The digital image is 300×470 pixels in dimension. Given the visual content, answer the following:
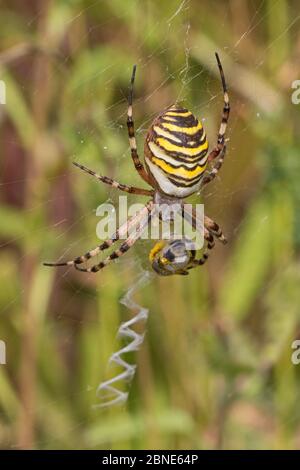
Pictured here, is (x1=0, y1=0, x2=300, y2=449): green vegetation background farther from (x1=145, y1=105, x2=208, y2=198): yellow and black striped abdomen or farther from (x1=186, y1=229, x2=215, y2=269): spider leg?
(x1=145, y1=105, x2=208, y2=198): yellow and black striped abdomen

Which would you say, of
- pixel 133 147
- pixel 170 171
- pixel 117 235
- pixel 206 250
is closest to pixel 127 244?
pixel 117 235

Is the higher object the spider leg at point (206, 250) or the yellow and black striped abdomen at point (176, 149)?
the yellow and black striped abdomen at point (176, 149)

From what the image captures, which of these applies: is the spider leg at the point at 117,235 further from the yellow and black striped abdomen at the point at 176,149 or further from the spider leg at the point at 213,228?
→ the yellow and black striped abdomen at the point at 176,149

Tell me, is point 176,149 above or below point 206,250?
above

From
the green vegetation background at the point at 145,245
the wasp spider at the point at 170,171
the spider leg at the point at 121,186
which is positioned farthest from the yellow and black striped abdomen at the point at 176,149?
the green vegetation background at the point at 145,245

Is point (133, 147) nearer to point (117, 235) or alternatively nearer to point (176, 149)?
point (176, 149)

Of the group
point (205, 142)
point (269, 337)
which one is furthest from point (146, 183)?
point (269, 337)
